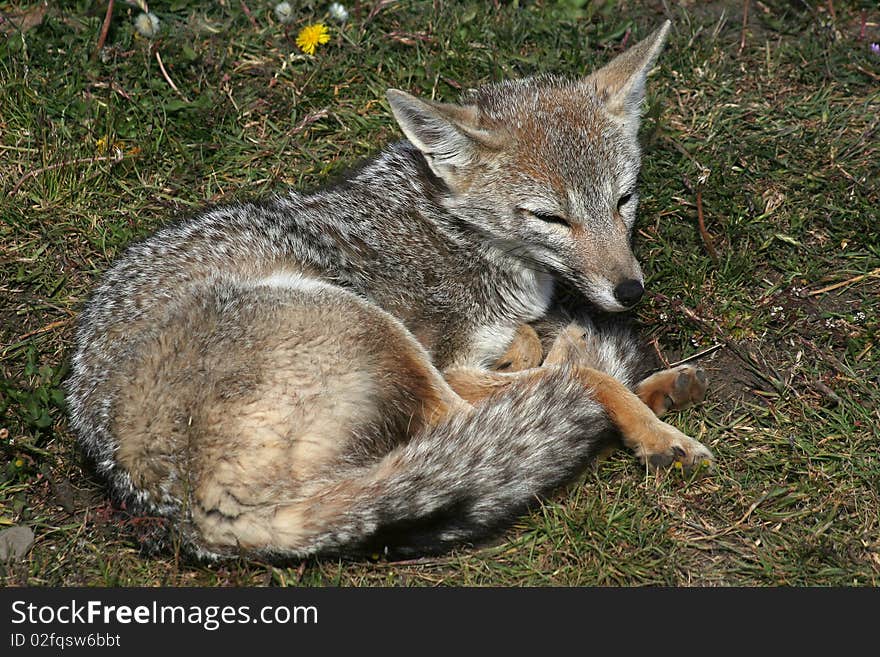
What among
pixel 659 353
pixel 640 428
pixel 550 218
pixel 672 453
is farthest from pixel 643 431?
pixel 550 218

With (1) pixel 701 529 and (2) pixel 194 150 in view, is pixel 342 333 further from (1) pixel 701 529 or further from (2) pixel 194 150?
(2) pixel 194 150

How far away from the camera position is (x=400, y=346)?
15.3ft

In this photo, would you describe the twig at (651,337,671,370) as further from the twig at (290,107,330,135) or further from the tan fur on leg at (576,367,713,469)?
the twig at (290,107,330,135)

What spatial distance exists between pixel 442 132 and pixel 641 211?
180 centimetres

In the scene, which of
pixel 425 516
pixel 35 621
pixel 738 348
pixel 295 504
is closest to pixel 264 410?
pixel 295 504

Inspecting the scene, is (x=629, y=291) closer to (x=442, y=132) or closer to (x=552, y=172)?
(x=552, y=172)

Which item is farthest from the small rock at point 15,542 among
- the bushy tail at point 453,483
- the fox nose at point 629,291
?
the fox nose at point 629,291

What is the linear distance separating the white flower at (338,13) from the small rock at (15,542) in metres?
4.44

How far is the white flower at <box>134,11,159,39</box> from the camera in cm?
697

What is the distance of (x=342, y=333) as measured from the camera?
452 centimetres

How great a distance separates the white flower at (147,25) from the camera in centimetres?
697

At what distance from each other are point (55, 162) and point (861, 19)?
5.99m

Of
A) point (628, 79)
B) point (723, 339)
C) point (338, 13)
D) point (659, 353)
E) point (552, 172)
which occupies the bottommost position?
point (659, 353)

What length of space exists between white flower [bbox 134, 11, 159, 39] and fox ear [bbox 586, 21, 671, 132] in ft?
11.3
